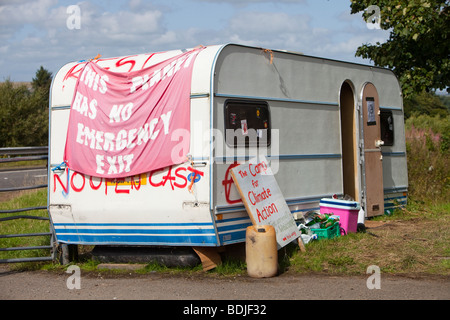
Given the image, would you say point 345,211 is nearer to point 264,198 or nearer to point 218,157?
point 264,198

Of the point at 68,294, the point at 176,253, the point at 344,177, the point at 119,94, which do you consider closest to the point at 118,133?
the point at 119,94

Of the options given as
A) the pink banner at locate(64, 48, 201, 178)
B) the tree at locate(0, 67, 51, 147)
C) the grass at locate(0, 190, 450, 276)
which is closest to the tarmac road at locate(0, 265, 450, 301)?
the grass at locate(0, 190, 450, 276)

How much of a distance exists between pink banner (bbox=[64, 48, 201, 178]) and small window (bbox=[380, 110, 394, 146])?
191 inches

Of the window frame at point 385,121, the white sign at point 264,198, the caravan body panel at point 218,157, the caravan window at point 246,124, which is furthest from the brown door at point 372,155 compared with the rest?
the caravan window at point 246,124

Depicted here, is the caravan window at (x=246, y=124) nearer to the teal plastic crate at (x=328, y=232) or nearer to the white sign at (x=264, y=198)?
the white sign at (x=264, y=198)

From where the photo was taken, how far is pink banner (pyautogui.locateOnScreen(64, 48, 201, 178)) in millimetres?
7984

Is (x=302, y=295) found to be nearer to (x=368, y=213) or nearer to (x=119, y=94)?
(x=119, y=94)

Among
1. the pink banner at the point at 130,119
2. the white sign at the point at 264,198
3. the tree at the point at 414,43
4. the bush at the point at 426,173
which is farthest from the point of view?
the tree at the point at 414,43

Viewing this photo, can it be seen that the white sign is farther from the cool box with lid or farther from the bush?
Result: the bush

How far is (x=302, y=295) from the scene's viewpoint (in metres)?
6.59

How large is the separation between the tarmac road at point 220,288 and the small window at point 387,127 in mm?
4720

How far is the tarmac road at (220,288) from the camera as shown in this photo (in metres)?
6.57

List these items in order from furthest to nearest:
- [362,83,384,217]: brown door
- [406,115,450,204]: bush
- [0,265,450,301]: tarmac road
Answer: [406,115,450,204]: bush
[362,83,384,217]: brown door
[0,265,450,301]: tarmac road

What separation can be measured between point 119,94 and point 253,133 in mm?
1928
